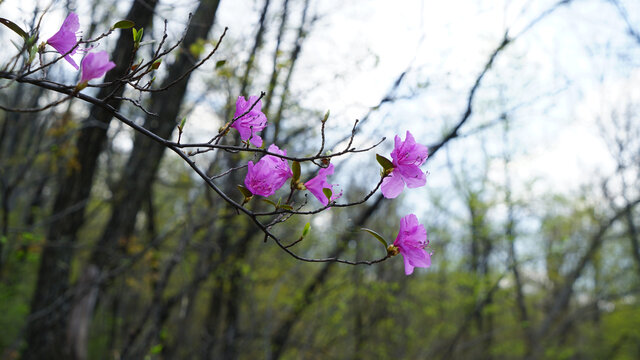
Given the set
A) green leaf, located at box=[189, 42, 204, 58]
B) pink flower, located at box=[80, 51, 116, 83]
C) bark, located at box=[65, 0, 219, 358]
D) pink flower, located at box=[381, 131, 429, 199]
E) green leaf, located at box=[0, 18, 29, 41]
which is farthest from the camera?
bark, located at box=[65, 0, 219, 358]

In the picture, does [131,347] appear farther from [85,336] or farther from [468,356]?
[468,356]

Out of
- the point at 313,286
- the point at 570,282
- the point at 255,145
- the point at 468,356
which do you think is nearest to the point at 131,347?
the point at 313,286

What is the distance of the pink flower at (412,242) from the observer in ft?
3.77

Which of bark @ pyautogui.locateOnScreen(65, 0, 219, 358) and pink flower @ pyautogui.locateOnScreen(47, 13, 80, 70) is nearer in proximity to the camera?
pink flower @ pyautogui.locateOnScreen(47, 13, 80, 70)

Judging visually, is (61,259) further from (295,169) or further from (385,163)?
(385,163)

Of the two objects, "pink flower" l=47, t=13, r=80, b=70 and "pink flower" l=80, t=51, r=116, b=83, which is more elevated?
"pink flower" l=47, t=13, r=80, b=70

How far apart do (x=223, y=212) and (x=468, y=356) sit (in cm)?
731

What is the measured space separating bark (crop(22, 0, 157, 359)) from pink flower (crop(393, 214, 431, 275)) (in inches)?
133

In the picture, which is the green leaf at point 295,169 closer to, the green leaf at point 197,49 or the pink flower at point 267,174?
the pink flower at point 267,174

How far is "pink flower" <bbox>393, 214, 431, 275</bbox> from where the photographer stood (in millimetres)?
1148

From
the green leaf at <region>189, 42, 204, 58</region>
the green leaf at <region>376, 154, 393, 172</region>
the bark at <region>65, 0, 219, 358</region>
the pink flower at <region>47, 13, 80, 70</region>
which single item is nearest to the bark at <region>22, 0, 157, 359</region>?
the bark at <region>65, 0, 219, 358</region>

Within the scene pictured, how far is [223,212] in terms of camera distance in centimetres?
427

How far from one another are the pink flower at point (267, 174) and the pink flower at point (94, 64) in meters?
0.37

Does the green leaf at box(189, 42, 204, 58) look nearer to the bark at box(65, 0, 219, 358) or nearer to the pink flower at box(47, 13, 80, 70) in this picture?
the bark at box(65, 0, 219, 358)
